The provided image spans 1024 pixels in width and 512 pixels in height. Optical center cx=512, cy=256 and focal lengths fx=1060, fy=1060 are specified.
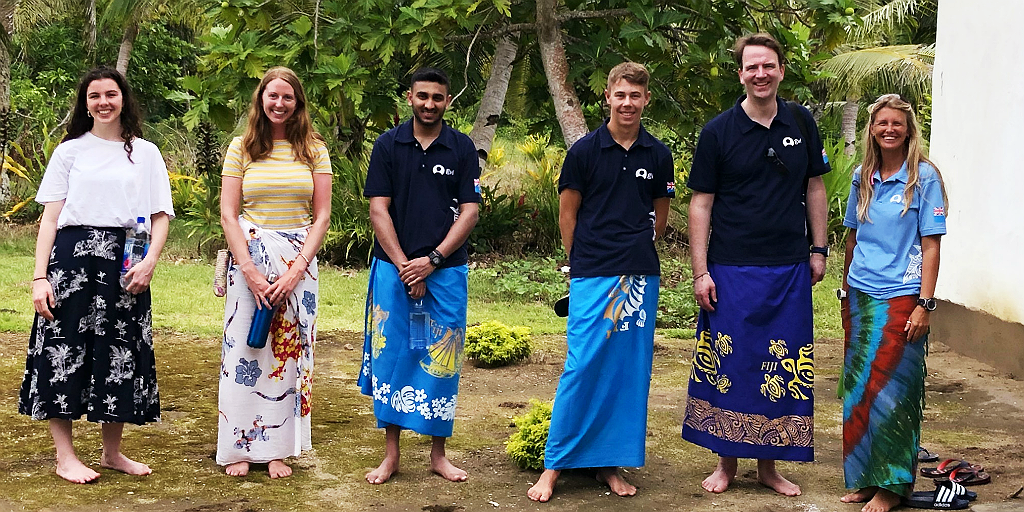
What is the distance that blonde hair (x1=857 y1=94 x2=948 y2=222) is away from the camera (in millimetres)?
4176

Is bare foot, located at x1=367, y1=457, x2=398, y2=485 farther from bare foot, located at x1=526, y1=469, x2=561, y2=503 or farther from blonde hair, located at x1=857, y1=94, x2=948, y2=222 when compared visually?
blonde hair, located at x1=857, y1=94, x2=948, y2=222

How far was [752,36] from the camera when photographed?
4301mm

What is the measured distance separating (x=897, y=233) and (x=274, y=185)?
8.34 ft

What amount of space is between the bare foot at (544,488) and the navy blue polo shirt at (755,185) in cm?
112

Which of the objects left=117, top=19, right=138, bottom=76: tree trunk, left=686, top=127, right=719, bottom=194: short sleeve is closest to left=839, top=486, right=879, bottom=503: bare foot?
left=686, top=127, right=719, bottom=194: short sleeve

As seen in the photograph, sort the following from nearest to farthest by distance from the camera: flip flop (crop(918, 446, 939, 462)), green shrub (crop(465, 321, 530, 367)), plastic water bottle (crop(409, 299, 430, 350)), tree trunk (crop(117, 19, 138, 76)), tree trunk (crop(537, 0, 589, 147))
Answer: plastic water bottle (crop(409, 299, 430, 350))
flip flop (crop(918, 446, 939, 462))
green shrub (crop(465, 321, 530, 367))
tree trunk (crop(537, 0, 589, 147))
tree trunk (crop(117, 19, 138, 76))

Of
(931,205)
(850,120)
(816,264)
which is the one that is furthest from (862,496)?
(850,120)

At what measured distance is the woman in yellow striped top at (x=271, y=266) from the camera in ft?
14.6

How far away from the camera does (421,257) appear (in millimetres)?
4430

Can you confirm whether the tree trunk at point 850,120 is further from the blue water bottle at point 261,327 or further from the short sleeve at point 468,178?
the blue water bottle at point 261,327

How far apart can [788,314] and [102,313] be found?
2.81 m

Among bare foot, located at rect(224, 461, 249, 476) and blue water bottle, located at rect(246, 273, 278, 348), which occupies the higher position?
blue water bottle, located at rect(246, 273, 278, 348)

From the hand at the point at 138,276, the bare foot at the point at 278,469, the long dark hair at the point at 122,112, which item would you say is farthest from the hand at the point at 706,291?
the long dark hair at the point at 122,112

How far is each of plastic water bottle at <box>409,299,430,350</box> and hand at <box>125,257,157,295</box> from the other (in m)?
1.08
